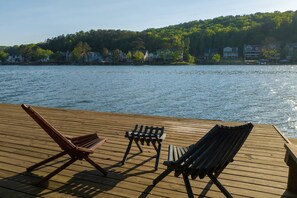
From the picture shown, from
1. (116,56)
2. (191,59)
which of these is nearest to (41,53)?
(116,56)

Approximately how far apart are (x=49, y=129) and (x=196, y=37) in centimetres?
11714

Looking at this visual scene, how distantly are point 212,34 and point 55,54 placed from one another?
Result: 6245cm

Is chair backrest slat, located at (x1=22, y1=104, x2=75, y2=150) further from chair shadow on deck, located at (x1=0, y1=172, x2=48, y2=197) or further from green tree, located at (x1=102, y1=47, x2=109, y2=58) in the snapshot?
green tree, located at (x1=102, y1=47, x2=109, y2=58)

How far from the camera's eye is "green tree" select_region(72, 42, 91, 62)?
360ft

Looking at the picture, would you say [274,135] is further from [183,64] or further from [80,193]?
[183,64]

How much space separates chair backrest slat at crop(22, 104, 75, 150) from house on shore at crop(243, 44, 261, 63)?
4370 inches

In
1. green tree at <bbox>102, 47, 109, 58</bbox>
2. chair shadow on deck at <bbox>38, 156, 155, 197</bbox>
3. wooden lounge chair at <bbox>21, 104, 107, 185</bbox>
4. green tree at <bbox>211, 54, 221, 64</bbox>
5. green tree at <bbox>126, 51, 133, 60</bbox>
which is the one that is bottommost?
chair shadow on deck at <bbox>38, 156, 155, 197</bbox>

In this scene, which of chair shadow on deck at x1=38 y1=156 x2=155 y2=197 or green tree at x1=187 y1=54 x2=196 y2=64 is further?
green tree at x1=187 y1=54 x2=196 y2=64

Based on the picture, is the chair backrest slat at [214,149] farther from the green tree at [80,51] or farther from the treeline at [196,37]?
the green tree at [80,51]

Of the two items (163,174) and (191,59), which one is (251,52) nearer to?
(191,59)

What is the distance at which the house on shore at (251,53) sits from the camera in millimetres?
108125

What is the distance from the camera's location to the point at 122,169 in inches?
149

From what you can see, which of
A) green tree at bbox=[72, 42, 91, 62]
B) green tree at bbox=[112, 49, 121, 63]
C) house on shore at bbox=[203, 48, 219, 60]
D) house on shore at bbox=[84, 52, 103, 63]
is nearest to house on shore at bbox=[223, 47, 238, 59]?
house on shore at bbox=[203, 48, 219, 60]

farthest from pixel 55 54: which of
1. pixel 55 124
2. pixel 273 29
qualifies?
pixel 55 124
